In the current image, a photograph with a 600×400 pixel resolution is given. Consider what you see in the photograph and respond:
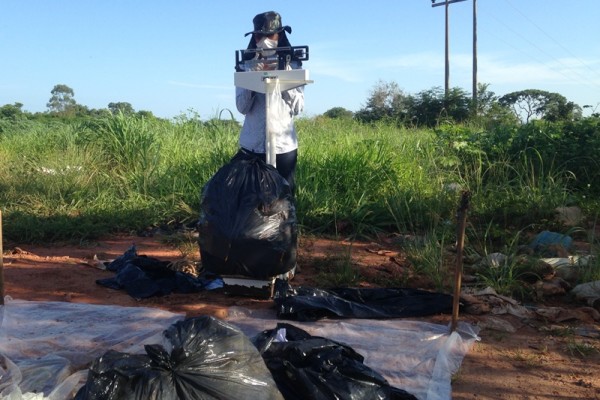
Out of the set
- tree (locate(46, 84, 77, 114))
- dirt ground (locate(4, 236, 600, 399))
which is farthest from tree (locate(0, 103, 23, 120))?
dirt ground (locate(4, 236, 600, 399))

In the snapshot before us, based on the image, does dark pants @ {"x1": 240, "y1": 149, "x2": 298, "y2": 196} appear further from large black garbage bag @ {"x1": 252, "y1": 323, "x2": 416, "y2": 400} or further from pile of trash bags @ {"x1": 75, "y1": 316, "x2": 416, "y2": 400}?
pile of trash bags @ {"x1": 75, "y1": 316, "x2": 416, "y2": 400}

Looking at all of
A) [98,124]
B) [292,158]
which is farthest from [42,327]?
[98,124]

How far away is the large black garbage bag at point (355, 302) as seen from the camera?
10.8 feet

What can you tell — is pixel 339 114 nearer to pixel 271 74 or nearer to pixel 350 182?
pixel 350 182

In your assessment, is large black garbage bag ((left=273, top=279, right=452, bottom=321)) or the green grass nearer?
large black garbage bag ((left=273, top=279, right=452, bottom=321))

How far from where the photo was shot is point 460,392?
2547 mm

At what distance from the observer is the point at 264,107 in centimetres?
433

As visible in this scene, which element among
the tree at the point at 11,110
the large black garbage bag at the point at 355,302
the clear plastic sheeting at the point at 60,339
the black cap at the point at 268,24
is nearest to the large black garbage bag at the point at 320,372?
the clear plastic sheeting at the point at 60,339

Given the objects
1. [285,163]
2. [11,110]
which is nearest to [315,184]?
[285,163]

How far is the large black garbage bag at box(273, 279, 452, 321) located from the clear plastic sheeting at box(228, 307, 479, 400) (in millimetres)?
71

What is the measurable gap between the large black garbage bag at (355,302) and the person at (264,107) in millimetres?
883

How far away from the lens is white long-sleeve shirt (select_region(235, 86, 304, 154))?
169 inches

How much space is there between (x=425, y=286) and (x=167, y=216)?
9.79 feet

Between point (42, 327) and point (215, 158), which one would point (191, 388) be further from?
point (215, 158)
